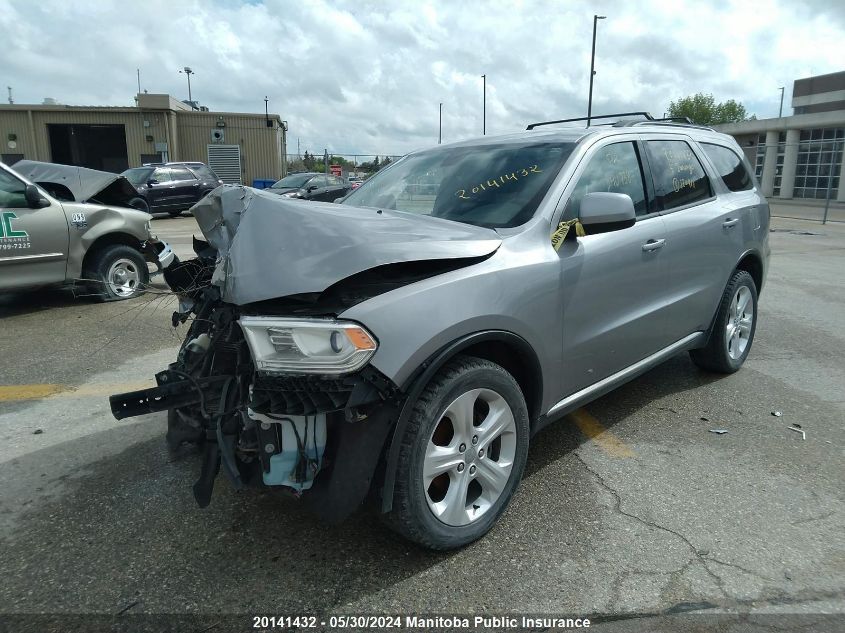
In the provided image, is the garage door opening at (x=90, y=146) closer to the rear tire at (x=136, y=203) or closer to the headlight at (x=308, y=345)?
the rear tire at (x=136, y=203)

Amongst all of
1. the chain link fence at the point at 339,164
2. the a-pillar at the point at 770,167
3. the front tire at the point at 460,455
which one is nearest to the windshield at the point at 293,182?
the chain link fence at the point at 339,164

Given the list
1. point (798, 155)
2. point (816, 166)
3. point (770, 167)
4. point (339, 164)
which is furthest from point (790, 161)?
point (339, 164)

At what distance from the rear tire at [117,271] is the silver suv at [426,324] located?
501 centimetres

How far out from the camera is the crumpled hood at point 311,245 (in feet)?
7.94

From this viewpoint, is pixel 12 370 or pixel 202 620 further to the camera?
pixel 12 370

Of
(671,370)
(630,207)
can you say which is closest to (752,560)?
A: (630,207)

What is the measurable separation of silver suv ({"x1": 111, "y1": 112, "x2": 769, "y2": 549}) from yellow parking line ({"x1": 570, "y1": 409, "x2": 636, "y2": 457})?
42 centimetres

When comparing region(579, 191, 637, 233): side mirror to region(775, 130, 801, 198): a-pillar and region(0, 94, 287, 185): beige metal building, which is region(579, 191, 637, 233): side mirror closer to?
region(0, 94, 287, 185): beige metal building

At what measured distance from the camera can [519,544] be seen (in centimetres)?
277

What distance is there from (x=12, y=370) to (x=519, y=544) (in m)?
4.56

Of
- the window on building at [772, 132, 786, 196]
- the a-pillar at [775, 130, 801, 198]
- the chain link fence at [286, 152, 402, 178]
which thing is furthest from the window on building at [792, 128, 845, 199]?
the chain link fence at [286, 152, 402, 178]

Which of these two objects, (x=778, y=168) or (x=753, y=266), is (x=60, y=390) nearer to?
(x=753, y=266)

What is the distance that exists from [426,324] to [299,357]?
489mm

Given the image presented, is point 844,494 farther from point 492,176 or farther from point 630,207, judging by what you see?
point 492,176
